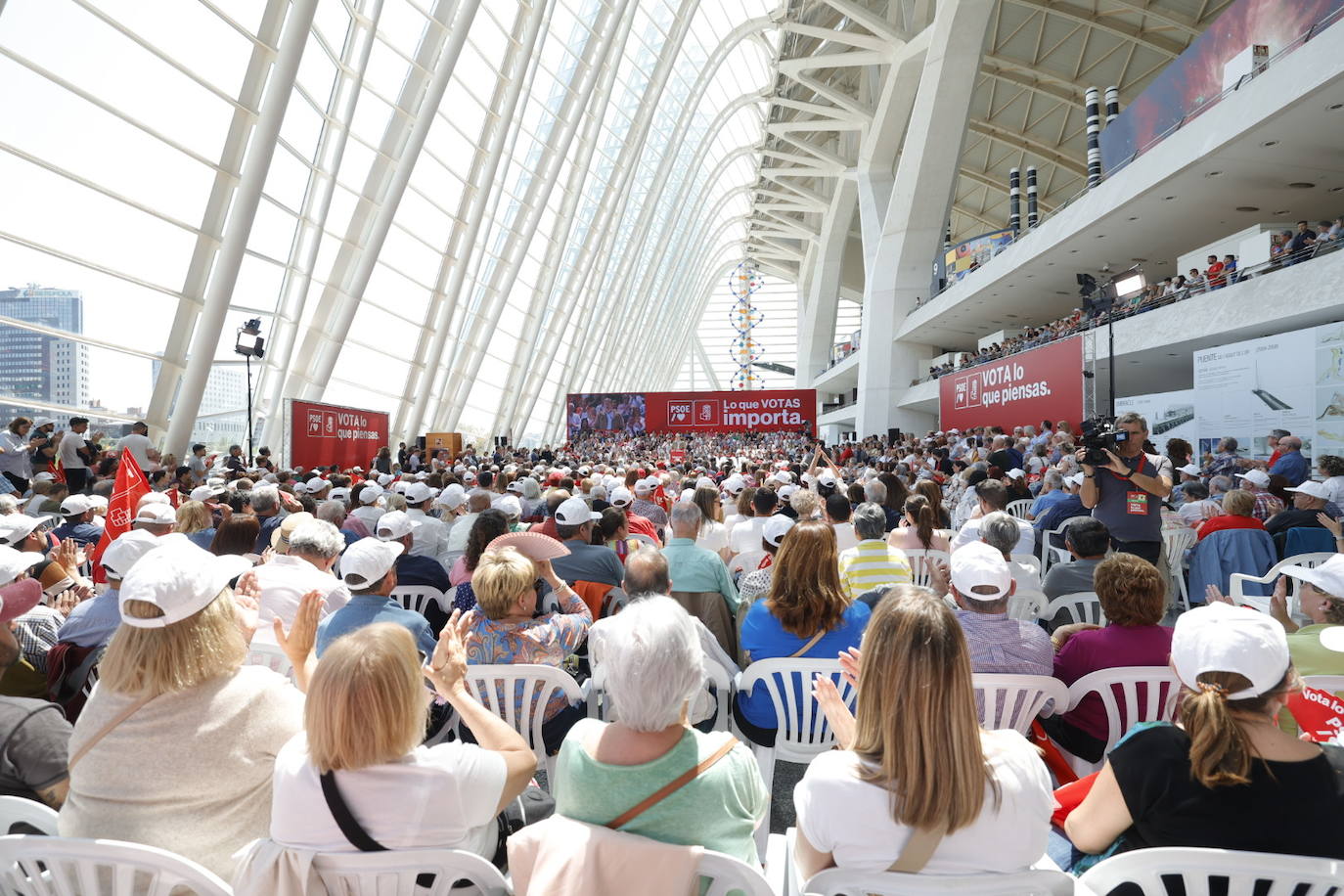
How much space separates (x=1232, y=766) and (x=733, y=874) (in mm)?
1108

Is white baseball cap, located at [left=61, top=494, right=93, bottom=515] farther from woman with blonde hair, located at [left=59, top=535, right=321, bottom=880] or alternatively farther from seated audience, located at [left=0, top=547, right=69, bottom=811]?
woman with blonde hair, located at [left=59, top=535, right=321, bottom=880]

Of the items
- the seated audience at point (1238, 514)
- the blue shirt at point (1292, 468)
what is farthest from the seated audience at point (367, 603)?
the blue shirt at point (1292, 468)

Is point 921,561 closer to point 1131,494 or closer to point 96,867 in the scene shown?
point 1131,494

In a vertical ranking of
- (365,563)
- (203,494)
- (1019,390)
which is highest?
(1019,390)

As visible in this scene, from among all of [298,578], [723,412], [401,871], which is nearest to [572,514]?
[298,578]

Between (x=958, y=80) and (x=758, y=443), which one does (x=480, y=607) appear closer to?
(x=958, y=80)

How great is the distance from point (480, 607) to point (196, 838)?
1.57 m

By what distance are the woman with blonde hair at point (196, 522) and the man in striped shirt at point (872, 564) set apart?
4.51m

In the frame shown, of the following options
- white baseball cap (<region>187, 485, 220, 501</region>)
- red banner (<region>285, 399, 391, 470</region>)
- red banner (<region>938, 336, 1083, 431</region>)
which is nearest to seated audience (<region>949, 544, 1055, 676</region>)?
white baseball cap (<region>187, 485, 220, 501</region>)

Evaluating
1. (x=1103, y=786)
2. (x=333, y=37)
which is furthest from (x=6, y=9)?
(x=1103, y=786)

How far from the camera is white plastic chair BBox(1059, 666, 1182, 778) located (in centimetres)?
290

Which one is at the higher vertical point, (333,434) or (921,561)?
(333,434)

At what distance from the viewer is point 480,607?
3523 millimetres

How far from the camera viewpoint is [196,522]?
20.1 ft
